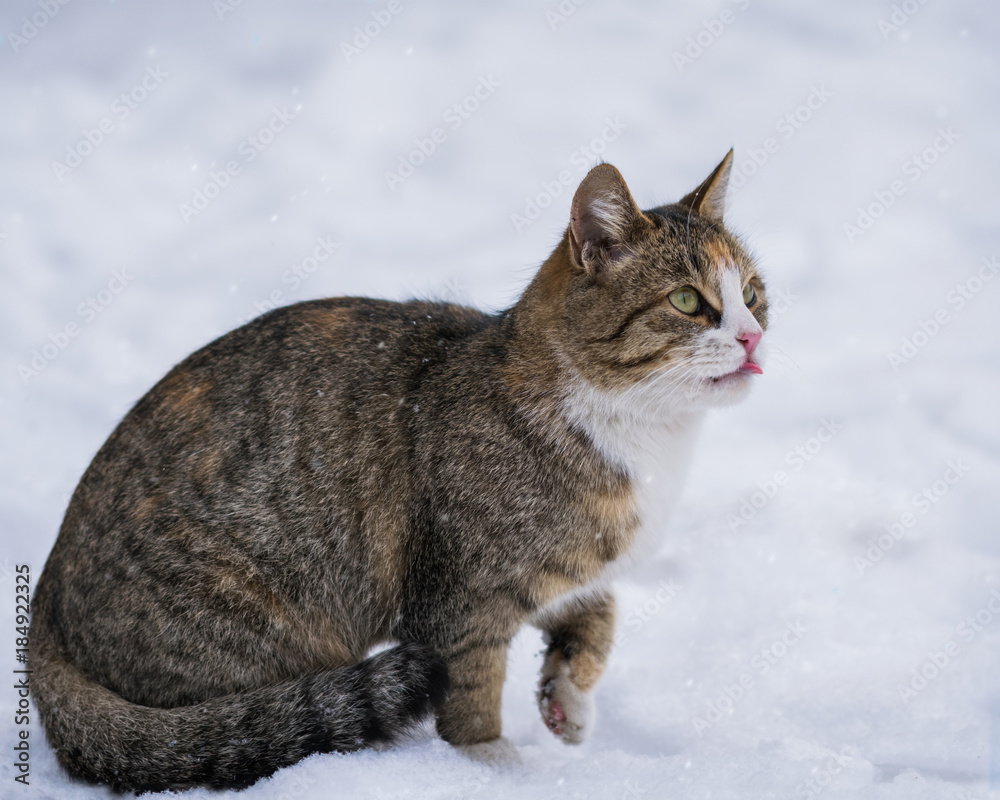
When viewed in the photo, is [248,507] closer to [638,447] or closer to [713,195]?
[638,447]

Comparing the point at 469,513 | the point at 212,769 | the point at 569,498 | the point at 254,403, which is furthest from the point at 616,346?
the point at 212,769

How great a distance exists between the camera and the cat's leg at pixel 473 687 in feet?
11.6

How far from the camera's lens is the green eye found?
139 inches

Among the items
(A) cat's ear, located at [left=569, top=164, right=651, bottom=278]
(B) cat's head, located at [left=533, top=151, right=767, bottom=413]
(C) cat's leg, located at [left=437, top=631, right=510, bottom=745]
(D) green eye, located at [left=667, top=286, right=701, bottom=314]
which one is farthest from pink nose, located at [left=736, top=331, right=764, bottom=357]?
(C) cat's leg, located at [left=437, top=631, right=510, bottom=745]

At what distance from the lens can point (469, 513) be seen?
358 centimetres

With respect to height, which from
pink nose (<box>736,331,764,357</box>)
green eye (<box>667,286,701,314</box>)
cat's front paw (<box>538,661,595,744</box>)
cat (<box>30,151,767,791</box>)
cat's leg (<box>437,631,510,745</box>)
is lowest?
cat's front paw (<box>538,661,595,744</box>)

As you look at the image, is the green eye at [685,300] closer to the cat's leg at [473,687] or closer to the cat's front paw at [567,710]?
the cat's leg at [473,687]

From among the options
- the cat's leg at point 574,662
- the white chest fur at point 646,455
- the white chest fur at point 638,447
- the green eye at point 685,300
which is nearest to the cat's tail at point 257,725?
the white chest fur at point 638,447

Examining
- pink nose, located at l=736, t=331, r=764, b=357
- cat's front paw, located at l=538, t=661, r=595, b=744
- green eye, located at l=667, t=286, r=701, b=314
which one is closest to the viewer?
pink nose, located at l=736, t=331, r=764, b=357

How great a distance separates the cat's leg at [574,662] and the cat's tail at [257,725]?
783 millimetres

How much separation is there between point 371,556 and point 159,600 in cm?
79

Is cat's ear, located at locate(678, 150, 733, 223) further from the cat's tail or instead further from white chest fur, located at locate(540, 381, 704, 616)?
the cat's tail

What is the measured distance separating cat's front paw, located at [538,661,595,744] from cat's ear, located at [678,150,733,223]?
2001mm

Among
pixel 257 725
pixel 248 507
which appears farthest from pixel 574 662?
pixel 248 507
